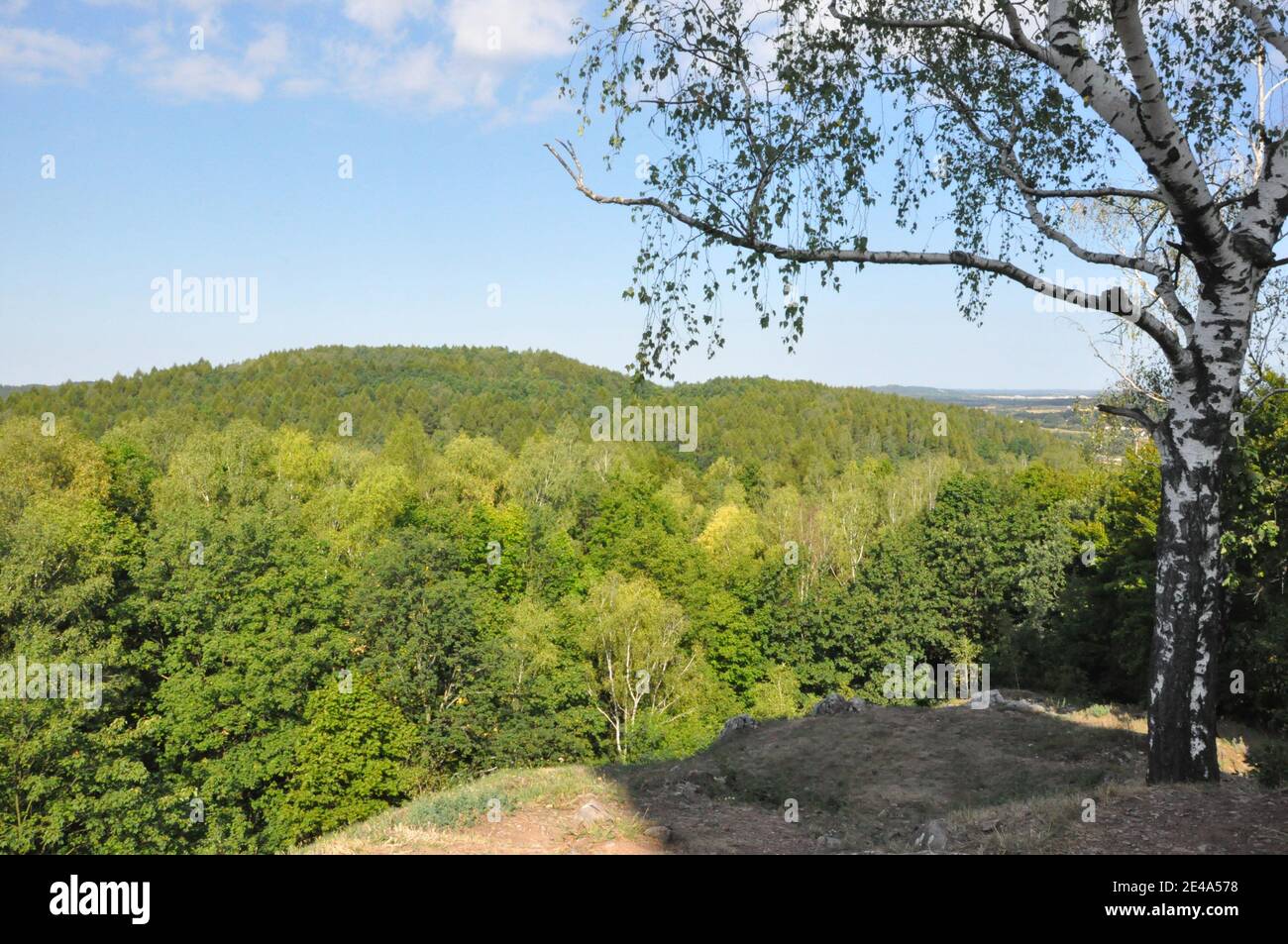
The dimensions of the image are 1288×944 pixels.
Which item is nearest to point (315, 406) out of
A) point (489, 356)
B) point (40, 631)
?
point (489, 356)

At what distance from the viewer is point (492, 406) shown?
100 metres

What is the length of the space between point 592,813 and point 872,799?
229 inches

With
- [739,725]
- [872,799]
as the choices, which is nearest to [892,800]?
[872,799]

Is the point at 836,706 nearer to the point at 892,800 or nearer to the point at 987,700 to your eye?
the point at 987,700

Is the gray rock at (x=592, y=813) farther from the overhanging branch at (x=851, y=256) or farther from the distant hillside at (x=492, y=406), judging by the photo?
the distant hillside at (x=492, y=406)

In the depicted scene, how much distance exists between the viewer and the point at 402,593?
2977cm

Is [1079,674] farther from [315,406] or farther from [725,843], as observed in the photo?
[315,406]

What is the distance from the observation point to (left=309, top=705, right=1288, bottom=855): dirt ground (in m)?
7.86

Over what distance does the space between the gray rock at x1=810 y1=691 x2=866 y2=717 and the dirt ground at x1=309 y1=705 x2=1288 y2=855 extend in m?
0.64

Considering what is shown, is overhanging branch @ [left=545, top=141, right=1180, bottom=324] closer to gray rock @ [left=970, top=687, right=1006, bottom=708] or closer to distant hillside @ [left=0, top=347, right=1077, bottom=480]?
gray rock @ [left=970, top=687, right=1006, bottom=708]

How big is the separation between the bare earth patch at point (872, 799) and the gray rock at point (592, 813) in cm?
6

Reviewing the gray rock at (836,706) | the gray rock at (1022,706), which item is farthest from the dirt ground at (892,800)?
the gray rock at (836,706)

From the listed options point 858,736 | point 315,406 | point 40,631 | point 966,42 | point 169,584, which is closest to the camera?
point 966,42

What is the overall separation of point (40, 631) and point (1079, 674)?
1146 inches
